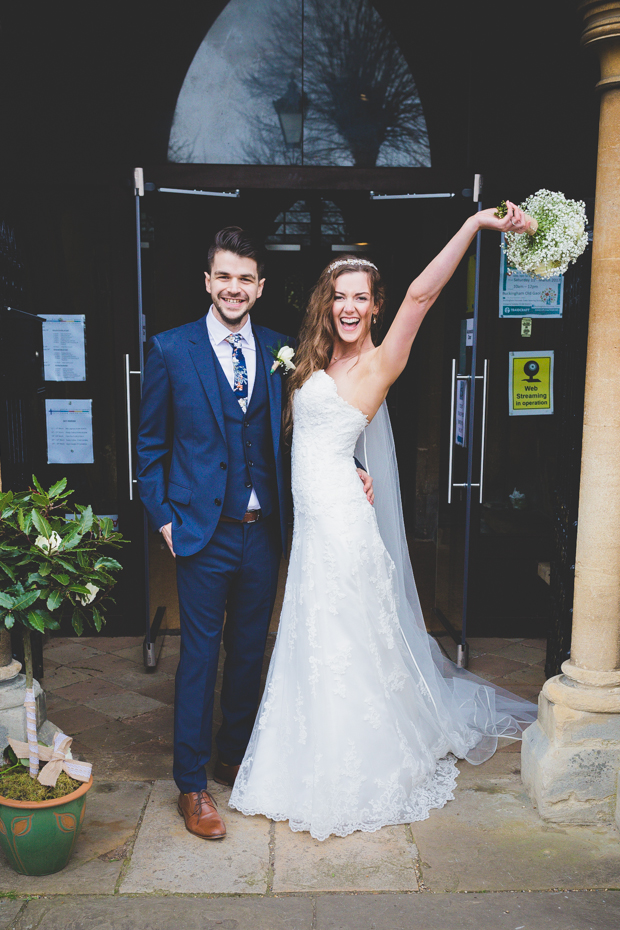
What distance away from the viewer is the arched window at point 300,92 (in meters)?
4.29

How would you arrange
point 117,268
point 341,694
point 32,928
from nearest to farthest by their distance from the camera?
point 32,928, point 341,694, point 117,268

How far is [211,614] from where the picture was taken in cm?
286

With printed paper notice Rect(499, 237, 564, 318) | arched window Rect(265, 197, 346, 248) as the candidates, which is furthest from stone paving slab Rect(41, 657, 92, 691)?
arched window Rect(265, 197, 346, 248)

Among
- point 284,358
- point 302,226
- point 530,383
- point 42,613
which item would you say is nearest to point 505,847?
point 42,613

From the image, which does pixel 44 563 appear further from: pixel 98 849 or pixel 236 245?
pixel 236 245

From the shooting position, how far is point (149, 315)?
4.61m

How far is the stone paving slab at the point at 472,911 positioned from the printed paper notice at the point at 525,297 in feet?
10.5

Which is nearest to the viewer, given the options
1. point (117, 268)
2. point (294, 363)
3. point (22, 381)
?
point (294, 363)

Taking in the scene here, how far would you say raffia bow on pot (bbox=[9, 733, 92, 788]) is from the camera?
2529mm

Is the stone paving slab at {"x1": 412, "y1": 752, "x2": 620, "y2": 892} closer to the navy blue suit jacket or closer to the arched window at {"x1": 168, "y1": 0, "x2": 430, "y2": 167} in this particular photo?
the navy blue suit jacket

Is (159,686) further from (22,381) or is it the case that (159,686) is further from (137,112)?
(137,112)

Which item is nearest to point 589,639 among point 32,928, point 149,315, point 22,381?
point 32,928

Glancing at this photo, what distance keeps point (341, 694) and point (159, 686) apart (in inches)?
62.8

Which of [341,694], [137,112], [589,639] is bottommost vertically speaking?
[341,694]
